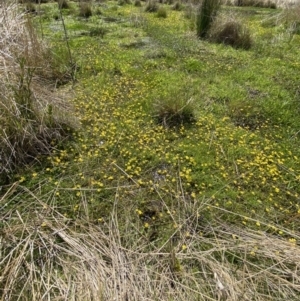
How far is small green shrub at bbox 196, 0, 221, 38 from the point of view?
5664 mm

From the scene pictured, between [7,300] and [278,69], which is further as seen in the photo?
[278,69]

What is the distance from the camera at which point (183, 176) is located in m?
2.65

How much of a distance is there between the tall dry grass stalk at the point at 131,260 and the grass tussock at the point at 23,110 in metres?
0.49

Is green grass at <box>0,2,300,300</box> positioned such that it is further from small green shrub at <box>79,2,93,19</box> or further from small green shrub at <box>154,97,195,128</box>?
small green shrub at <box>79,2,93,19</box>

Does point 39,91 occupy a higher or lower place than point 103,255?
higher

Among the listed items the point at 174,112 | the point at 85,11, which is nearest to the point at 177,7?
the point at 85,11

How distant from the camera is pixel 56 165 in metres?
2.67

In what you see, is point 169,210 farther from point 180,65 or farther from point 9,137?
point 180,65

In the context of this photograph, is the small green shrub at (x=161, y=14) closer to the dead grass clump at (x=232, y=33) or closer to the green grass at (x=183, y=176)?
the dead grass clump at (x=232, y=33)

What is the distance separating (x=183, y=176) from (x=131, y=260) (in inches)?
37.6

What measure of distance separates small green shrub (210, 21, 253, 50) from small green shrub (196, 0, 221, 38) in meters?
0.21

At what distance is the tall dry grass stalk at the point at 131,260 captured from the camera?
69.3 inches

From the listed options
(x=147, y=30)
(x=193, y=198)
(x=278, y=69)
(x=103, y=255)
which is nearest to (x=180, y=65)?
(x=278, y=69)

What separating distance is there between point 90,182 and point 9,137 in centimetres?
82
